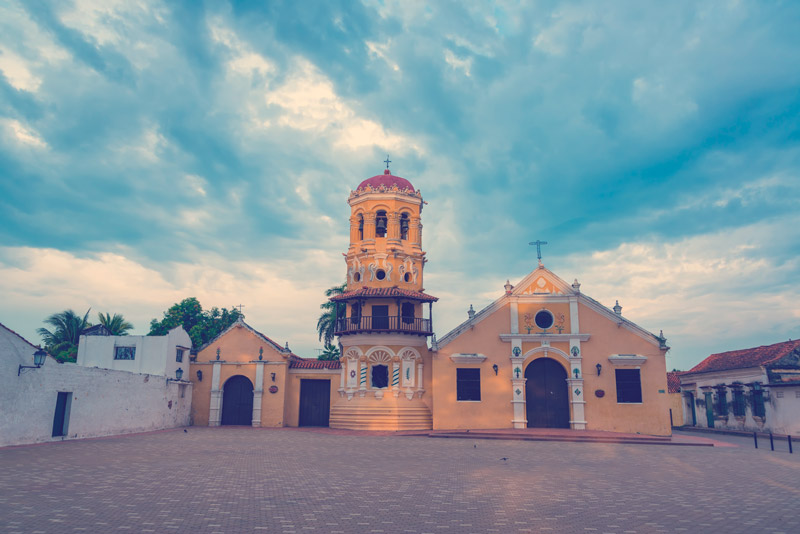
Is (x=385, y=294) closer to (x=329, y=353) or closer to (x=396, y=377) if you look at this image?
(x=396, y=377)

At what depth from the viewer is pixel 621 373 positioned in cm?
2802

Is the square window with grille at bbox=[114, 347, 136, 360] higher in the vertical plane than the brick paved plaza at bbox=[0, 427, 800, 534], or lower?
higher

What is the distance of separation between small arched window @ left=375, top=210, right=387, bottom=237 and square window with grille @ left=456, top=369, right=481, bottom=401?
9.84 meters

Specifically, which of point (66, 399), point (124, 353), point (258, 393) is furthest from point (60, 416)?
point (258, 393)

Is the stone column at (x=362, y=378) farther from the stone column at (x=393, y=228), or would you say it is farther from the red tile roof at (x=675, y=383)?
the red tile roof at (x=675, y=383)

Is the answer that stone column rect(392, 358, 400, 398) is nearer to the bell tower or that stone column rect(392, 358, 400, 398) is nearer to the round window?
the bell tower

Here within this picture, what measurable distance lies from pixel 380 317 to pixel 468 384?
20.0ft

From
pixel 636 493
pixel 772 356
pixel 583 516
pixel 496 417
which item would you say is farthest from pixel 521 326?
pixel 583 516

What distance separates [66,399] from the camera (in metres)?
20.3

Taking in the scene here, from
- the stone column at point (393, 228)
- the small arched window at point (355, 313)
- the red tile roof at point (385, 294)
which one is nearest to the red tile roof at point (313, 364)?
the small arched window at point (355, 313)

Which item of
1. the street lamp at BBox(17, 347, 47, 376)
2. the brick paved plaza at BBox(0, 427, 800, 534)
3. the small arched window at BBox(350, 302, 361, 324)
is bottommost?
the brick paved plaza at BBox(0, 427, 800, 534)

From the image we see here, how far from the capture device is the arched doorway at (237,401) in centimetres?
3186

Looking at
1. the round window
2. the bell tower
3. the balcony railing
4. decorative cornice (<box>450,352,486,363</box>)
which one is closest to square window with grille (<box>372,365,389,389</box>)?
the bell tower

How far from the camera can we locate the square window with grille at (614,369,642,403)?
27.6m
